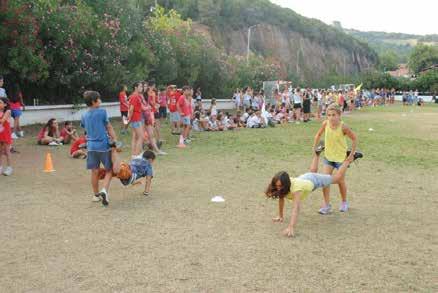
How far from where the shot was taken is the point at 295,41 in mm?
118000

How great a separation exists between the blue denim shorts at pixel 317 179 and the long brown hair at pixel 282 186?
0.43m

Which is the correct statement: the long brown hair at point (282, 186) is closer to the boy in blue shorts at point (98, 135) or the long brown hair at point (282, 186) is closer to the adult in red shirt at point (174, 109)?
the boy in blue shorts at point (98, 135)

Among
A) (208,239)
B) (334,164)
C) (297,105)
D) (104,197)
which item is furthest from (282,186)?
(297,105)

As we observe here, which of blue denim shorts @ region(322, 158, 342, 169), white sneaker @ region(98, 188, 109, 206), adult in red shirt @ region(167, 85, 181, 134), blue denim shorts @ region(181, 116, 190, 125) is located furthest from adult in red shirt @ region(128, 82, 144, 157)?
blue denim shorts @ region(322, 158, 342, 169)

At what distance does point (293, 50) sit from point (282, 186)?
11258 cm

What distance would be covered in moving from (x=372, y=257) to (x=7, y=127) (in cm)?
770

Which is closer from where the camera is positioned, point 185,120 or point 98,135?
point 98,135

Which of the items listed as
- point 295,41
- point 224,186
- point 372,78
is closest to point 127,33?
point 224,186

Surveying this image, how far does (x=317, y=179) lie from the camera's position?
23.4 ft

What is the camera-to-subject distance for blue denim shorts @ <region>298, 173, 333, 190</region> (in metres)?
7.05

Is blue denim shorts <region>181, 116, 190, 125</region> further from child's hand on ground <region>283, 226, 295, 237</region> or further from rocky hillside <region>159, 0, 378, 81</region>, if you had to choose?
rocky hillside <region>159, 0, 378, 81</region>

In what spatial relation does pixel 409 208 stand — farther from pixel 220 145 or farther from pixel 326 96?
pixel 326 96

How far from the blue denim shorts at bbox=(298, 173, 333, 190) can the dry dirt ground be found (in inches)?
21.1

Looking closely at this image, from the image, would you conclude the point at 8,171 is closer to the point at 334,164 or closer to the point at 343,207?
the point at 334,164
